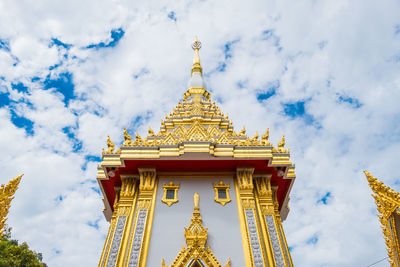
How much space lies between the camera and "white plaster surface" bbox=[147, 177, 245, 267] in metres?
11.0

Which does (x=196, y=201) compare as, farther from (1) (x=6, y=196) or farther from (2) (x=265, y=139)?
(1) (x=6, y=196)

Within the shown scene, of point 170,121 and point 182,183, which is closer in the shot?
point 182,183

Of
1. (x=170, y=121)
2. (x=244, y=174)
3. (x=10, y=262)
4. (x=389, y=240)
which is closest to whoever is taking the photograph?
(x=389, y=240)

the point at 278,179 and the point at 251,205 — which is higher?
the point at 278,179

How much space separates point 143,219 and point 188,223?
154 centimetres

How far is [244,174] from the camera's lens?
13148 mm

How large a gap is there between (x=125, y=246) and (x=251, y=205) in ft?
14.7

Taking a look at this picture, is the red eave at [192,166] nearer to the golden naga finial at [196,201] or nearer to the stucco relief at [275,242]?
the golden naga finial at [196,201]

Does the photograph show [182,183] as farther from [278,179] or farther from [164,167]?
[278,179]

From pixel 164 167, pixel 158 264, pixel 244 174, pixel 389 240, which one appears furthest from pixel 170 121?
pixel 389 240

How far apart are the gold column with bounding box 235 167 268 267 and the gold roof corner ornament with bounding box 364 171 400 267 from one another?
3746 mm

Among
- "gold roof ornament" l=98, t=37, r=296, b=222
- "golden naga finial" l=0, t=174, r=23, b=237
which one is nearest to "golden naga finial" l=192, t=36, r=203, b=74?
"gold roof ornament" l=98, t=37, r=296, b=222

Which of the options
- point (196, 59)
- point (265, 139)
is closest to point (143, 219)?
point (265, 139)

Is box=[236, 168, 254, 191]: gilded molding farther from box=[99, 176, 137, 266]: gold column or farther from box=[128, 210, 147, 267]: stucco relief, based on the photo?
box=[99, 176, 137, 266]: gold column
